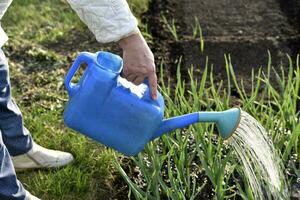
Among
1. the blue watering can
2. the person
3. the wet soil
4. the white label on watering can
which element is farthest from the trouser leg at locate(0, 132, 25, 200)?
the wet soil

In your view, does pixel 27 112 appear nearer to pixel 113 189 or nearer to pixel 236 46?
pixel 113 189

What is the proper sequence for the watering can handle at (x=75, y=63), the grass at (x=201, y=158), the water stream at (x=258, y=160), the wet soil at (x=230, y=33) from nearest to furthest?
the watering can handle at (x=75, y=63)
the water stream at (x=258, y=160)
the grass at (x=201, y=158)
the wet soil at (x=230, y=33)

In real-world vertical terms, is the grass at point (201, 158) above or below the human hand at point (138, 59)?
below

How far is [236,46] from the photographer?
11.2 feet

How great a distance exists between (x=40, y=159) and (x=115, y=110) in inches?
34.8

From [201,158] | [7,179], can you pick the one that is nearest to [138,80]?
[201,158]

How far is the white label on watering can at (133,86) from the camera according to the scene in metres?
1.86

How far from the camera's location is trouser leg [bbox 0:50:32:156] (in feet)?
7.41

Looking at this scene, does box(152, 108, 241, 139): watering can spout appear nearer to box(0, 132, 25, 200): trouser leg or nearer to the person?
the person

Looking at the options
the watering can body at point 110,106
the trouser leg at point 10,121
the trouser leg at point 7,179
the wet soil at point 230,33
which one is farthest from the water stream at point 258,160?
the wet soil at point 230,33

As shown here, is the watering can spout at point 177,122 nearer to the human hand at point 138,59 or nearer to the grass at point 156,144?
the human hand at point 138,59

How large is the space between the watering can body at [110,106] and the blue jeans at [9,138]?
321 millimetres

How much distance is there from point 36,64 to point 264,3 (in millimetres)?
1394

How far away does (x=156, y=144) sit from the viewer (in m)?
2.44
